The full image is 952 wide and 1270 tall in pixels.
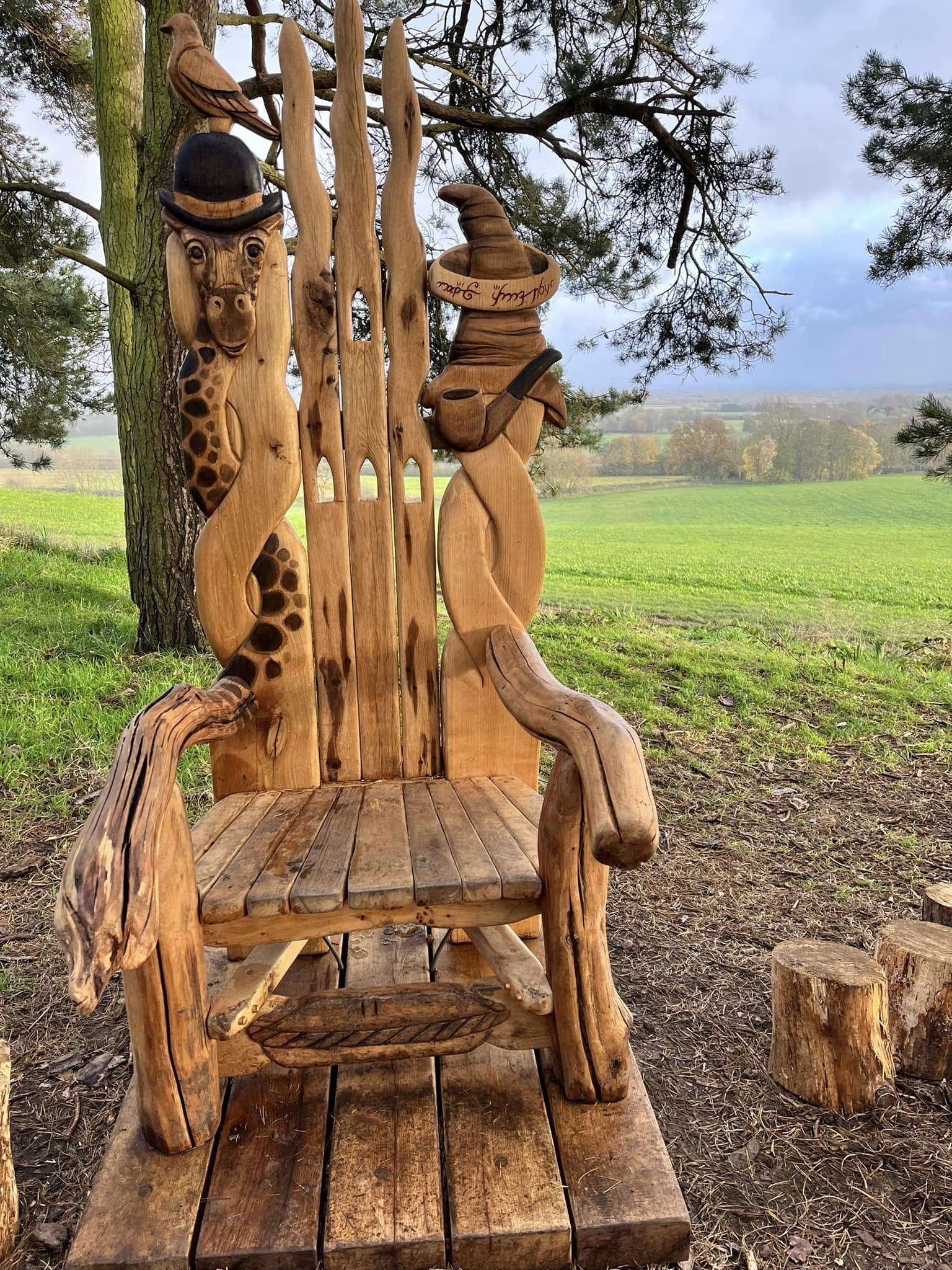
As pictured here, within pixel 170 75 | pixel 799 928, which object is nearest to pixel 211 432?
pixel 170 75

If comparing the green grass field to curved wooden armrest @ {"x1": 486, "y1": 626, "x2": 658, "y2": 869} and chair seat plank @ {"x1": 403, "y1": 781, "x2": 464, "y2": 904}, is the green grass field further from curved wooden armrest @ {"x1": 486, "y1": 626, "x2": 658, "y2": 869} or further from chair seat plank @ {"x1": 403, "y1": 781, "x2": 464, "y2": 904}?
curved wooden armrest @ {"x1": 486, "y1": 626, "x2": 658, "y2": 869}

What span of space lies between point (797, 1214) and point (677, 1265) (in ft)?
0.83

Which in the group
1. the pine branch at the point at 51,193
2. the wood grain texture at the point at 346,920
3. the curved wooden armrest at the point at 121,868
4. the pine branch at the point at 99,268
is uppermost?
the pine branch at the point at 51,193

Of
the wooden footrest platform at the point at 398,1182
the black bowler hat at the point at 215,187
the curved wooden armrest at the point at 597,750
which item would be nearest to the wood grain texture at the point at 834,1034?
the wooden footrest platform at the point at 398,1182

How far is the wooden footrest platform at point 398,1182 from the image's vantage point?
1254mm

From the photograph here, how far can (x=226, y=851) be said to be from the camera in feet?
4.84

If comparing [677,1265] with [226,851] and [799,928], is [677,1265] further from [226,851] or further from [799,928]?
[799,928]

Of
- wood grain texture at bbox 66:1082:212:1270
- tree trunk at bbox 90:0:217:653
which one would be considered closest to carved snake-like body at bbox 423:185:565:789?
wood grain texture at bbox 66:1082:212:1270

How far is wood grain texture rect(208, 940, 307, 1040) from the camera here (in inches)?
53.1

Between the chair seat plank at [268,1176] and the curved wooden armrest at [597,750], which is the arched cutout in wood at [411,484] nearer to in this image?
the curved wooden armrest at [597,750]

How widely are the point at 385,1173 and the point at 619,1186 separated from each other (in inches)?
14.4

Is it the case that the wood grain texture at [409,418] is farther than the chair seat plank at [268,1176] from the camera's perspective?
Yes

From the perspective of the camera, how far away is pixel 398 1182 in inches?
53.2

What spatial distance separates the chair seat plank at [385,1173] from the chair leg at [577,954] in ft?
0.88
